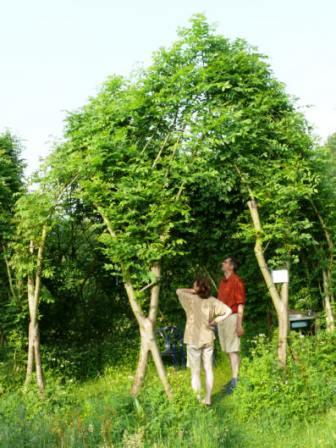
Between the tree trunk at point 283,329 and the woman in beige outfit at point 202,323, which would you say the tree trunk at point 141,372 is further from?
the tree trunk at point 283,329

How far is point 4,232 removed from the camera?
821 cm

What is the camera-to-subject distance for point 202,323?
7.05 m

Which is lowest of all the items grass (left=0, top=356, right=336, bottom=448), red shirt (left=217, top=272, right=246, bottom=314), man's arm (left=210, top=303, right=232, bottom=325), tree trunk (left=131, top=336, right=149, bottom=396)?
grass (left=0, top=356, right=336, bottom=448)

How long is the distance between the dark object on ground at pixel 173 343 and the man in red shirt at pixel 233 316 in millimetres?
2000

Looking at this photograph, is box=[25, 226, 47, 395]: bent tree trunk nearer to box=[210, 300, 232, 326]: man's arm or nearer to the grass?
the grass

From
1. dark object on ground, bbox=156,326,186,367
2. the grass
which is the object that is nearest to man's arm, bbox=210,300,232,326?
the grass

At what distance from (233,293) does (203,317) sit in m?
0.84

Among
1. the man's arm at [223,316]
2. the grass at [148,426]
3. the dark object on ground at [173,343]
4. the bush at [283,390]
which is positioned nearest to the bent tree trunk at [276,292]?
the bush at [283,390]

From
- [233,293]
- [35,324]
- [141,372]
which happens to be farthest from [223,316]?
[35,324]

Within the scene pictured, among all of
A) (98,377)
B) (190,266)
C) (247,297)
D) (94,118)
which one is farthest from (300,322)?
(94,118)

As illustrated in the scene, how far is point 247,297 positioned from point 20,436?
570 cm

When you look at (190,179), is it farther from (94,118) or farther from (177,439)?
(177,439)

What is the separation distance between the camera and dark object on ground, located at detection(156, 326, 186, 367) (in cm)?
987

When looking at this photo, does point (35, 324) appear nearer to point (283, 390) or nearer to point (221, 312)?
point (221, 312)
